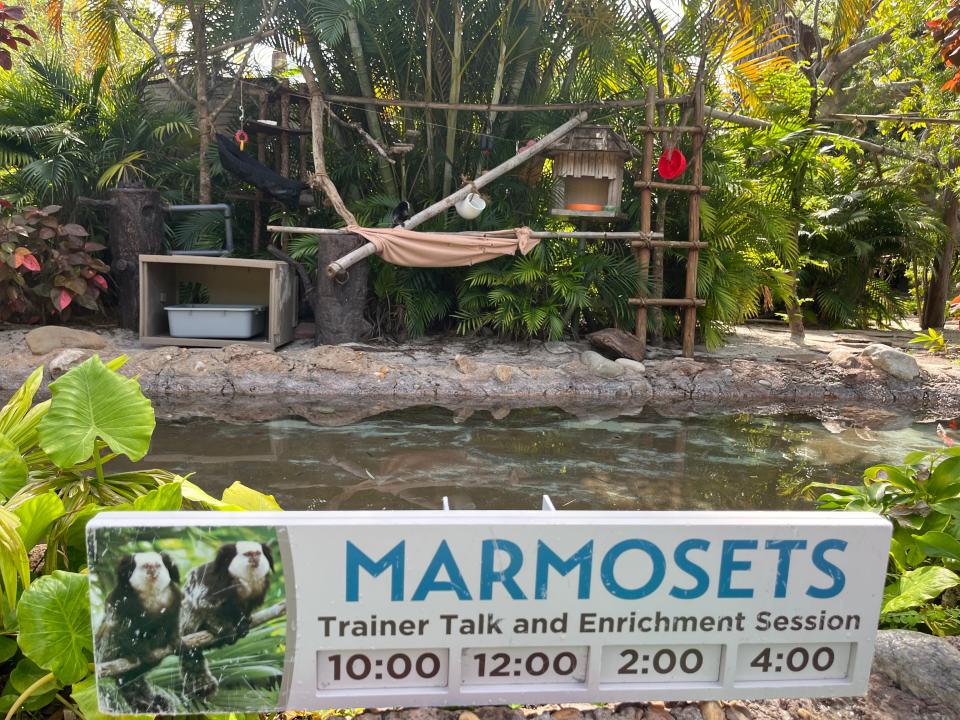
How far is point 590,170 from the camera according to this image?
23.8ft

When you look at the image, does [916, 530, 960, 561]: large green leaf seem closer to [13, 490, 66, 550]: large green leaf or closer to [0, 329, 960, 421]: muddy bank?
[13, 490, 66, 550]: large green leaf

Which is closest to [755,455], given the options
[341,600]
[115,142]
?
[341,600]

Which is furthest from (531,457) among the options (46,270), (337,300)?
(46,270)

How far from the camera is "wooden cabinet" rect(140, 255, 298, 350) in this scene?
7.12 m

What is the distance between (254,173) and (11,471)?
19.4 ft

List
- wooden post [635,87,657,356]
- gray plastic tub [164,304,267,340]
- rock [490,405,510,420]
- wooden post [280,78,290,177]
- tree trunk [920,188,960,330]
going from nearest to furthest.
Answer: rock [490,405,510,420] < gray plastic tub [164,304,267,340] < wooden post [635,87,657,356] < wooden post [280,78,290,177] < tree trunk [920,188,960,330]

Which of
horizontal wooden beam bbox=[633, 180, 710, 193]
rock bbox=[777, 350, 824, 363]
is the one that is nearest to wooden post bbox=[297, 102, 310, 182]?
horizontal wooden beam bbox=[633, 180, 710, 193]

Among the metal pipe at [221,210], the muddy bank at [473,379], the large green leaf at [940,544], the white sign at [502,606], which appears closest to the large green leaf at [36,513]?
the white sign at [502,606]

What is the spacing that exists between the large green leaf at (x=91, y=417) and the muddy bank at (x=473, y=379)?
382 centimetres

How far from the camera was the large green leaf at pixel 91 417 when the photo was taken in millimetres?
1865

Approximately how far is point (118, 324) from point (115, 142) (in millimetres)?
1818

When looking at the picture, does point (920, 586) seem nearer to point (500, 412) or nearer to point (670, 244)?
point (500, 412)

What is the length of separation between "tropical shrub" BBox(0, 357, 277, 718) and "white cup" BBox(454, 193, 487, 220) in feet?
17.1

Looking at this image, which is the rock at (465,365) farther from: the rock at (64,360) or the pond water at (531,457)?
the rock at (64,360)
